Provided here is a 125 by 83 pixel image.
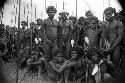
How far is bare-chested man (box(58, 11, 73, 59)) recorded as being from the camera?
18.3ft

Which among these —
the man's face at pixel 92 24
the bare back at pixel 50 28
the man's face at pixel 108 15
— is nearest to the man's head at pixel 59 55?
the bare back at pixel 50 28

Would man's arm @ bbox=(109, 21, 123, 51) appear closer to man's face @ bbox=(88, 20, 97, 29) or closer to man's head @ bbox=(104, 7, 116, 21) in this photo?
man's head @ bbox=(104, 7, 116, 21)

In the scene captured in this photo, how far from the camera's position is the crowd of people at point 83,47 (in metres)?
4.84

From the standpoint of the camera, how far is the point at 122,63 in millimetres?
4895

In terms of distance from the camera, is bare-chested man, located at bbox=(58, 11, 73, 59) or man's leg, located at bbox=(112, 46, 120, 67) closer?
man's leg, located at bbox=(112, 46, 120, 67)

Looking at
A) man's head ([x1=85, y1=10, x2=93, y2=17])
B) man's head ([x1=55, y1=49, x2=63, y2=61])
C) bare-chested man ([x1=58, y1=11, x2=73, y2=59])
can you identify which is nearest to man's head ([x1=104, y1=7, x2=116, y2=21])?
man's head ([x1=85, y1=10, x2=93, y2=17])

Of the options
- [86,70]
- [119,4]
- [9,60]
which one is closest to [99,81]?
[86,70]

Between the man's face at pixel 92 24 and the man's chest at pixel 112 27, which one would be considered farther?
the man's face at pixel 92 24

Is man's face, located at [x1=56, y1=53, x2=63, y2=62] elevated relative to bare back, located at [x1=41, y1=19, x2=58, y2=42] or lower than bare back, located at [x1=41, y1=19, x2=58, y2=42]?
lower

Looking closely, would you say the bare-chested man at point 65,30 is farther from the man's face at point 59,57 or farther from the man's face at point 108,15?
the man's face at point 108,15

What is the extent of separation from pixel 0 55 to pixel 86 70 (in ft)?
10.1

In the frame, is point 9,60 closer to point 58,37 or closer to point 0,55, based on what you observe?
point 0,55

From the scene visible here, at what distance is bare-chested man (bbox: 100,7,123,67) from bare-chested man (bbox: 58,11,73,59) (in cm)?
93

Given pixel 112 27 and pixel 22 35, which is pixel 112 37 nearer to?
pixel 112 27
